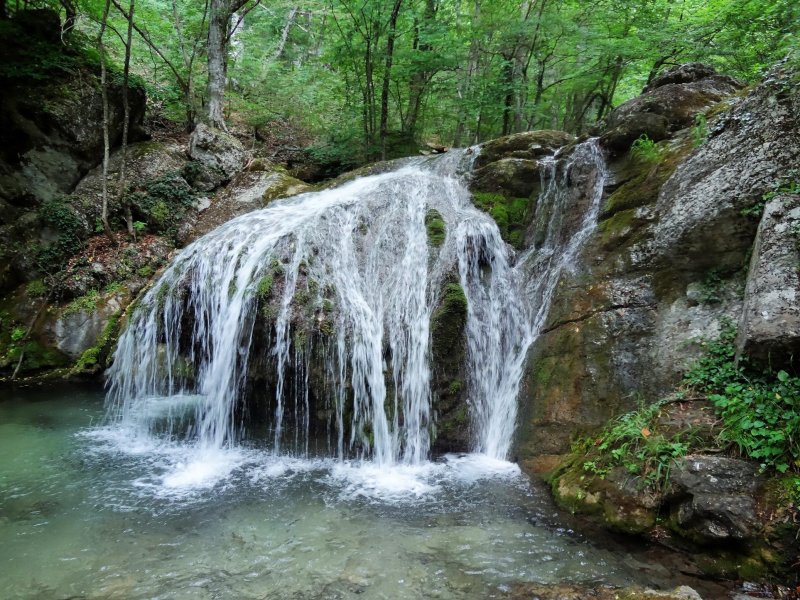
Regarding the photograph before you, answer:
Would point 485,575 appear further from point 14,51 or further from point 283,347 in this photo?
point 14,51

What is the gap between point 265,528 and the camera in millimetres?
4020

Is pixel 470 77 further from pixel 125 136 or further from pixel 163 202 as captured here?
pixel 125 136

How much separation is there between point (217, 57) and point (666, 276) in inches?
452

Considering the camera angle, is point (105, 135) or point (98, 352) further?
point (105, 135)

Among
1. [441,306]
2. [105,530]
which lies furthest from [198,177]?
[105,530]

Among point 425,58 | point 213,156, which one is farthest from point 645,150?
point 213,156

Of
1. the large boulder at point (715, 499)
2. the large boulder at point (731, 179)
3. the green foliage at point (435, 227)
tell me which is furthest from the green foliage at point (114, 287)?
the large boulder at point (715, 499)

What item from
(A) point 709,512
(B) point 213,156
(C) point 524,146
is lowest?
(A) point 709,512

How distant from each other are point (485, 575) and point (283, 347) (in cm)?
360

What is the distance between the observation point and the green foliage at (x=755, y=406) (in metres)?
3.39

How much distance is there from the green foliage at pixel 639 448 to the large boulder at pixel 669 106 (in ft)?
13.8

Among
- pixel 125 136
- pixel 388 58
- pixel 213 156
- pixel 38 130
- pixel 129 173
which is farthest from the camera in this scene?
pixel 388 58

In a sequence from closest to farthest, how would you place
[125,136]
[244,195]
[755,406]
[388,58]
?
[755,406]
[125,136]
[244,195]
[388,58]

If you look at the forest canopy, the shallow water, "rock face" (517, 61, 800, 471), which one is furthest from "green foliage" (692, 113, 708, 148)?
the shallow water
